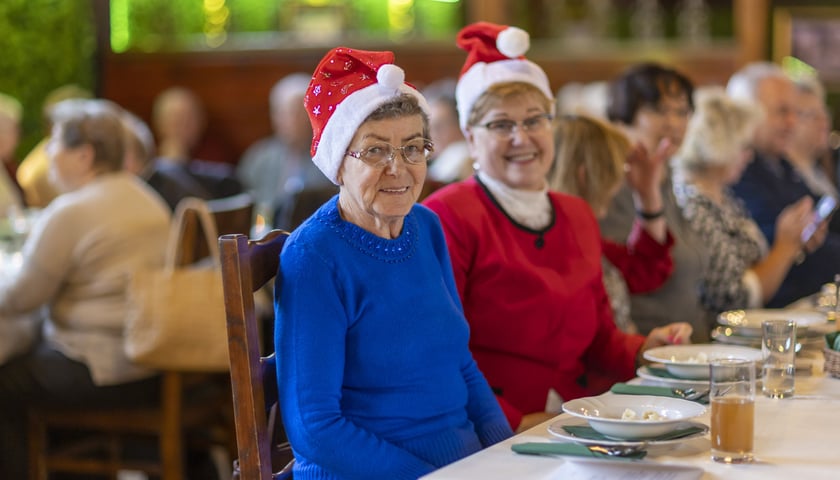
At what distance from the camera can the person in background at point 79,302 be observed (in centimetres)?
352

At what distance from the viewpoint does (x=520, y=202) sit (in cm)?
252

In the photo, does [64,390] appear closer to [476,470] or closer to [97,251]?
[97,251]

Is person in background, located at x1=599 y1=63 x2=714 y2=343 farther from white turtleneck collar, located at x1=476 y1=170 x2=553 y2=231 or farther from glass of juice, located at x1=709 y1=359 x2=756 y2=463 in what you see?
glass of juice, located at x1=709 y1=359 x2=756 y2=463

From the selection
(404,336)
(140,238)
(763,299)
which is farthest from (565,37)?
(404,336)

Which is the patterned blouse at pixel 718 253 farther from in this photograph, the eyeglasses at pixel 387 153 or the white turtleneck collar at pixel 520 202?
the eyeglasses at pixel 387 153

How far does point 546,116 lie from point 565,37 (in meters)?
6.60

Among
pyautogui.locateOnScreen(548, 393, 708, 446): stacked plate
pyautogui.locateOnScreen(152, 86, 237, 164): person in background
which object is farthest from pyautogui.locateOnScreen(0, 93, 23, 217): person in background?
pyautogui.locateOnScreen(548, 393, 708, 446): stacked plate

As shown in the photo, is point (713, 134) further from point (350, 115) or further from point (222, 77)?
point (222, 77)

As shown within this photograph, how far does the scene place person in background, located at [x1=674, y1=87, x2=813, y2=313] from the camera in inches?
144

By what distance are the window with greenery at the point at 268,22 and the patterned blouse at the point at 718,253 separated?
503cm

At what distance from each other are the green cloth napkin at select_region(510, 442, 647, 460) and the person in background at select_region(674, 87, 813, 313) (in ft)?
6.86

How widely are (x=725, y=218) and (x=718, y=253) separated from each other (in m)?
0.15

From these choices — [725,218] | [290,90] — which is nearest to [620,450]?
[725,218]

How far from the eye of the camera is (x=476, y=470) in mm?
1585
